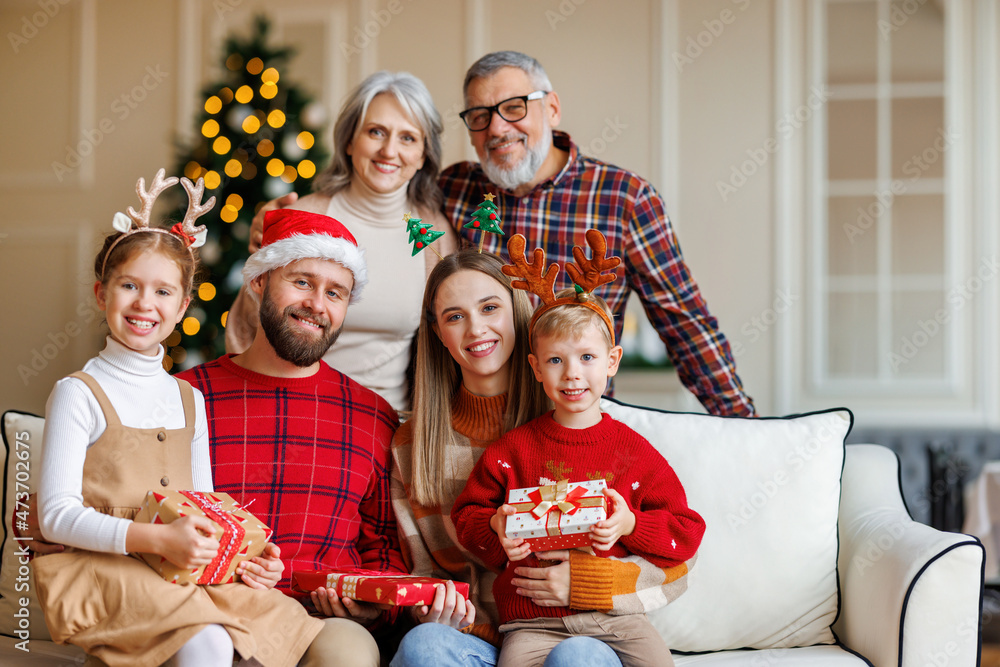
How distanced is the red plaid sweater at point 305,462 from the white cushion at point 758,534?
66 centimetres

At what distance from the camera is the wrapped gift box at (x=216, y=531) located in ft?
4.71

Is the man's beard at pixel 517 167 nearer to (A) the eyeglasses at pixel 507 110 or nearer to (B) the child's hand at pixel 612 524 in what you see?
(A) the eyeglasses at pixel 507 110

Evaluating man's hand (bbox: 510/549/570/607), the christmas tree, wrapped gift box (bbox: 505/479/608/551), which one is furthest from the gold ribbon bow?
the christmas tree

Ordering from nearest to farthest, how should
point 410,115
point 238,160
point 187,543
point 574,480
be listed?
1. point 187,543
2. point 574,480
3. point 410,115
4. point 238,160

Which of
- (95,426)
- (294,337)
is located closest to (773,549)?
(294,337)

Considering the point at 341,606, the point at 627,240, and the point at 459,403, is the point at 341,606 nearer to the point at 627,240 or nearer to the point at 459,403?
the point at 459,403

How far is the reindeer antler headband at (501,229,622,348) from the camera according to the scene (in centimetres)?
173

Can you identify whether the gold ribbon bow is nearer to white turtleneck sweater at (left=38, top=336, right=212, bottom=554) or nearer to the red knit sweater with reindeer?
the red knit sweater with reindeer

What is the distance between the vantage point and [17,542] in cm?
192

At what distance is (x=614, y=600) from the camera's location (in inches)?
64.4

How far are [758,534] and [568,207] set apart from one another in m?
1.09

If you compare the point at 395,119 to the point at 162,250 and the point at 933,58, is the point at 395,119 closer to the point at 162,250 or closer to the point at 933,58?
the point at 162,250

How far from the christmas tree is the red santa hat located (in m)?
2.01

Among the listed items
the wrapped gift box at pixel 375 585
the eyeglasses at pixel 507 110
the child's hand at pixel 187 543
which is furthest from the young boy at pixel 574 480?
the eyeglasses at pixel 507 110
